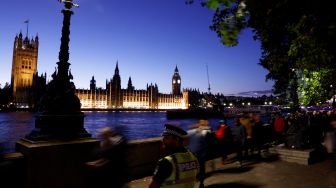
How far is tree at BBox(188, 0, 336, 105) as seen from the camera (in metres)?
3.70

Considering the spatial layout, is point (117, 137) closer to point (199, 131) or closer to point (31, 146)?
point (31, 146)

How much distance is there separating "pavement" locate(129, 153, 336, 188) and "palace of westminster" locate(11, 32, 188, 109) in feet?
479

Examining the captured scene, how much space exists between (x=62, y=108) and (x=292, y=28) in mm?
6121

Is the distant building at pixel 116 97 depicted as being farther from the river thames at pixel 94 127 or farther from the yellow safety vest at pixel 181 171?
the yellow safety vest at pixel 181 171

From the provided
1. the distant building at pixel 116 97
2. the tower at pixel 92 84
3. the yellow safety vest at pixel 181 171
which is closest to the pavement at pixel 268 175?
the yellow safety vest at pixel 181 171

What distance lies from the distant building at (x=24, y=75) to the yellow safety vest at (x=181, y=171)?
544ft

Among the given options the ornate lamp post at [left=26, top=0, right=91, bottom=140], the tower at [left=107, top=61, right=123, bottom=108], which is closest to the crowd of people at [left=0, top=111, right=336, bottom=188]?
the ornate lamp post at [left=26, top=0, right=91, bottom=140]

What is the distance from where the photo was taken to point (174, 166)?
3.06 m

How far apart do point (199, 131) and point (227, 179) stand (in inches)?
62.7

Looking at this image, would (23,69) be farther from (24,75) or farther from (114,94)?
(114,94)

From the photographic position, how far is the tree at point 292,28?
3703 millimetres

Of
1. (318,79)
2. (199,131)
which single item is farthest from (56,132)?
(318,79)

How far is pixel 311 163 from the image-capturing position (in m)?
10.3

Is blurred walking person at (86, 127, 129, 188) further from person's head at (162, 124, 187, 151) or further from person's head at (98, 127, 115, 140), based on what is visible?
person's head at (162, 124, 187, 151)
